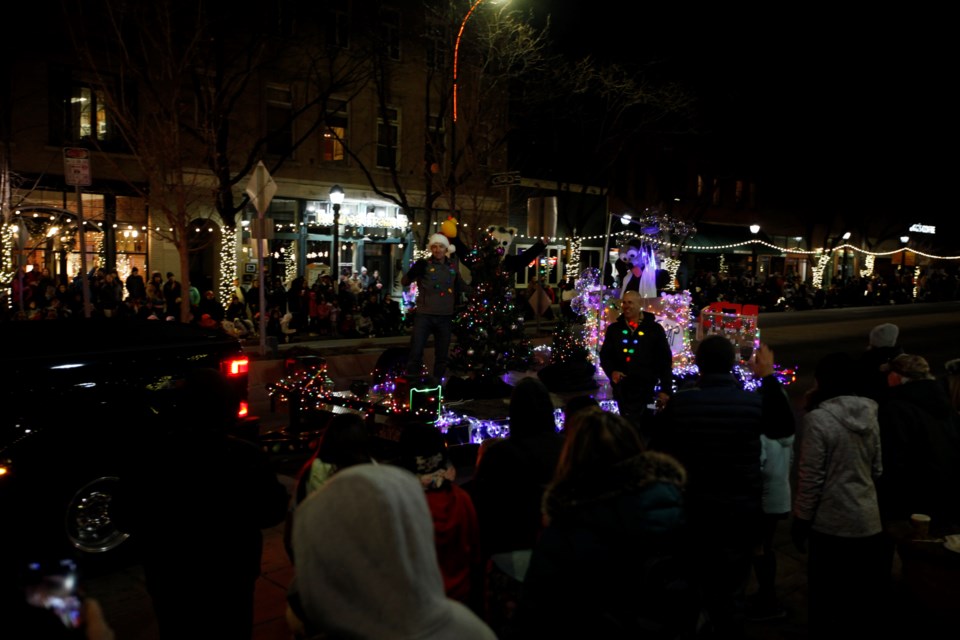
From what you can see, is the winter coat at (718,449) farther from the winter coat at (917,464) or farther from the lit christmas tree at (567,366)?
the lit christmas tree at (567,366)

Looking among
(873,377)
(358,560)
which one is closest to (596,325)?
(873,377)

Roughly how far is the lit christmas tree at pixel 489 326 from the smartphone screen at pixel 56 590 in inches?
311

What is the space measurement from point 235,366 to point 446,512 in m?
3.54

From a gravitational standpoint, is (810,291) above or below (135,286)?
above

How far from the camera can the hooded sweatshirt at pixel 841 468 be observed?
13.2ft

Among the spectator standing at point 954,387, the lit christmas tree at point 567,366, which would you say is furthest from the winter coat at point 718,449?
the lit christmas tree at point 567,366

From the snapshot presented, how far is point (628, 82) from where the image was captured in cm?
2633

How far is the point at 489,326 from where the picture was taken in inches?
384

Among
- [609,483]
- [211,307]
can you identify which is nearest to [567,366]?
[609,483]

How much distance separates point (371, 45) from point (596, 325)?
16.5 meters

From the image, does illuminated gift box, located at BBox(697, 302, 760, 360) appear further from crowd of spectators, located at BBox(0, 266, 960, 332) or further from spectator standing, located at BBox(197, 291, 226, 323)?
spectator standing, located at BBox(197, 291, 226, 323)

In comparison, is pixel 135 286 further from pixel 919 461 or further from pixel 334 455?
pixel 919 461

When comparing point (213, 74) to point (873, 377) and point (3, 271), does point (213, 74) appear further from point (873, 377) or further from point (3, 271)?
point (873, 377)

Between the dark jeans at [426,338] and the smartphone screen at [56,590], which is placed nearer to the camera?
the smartphone screen at [56,590]
